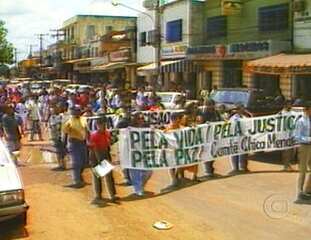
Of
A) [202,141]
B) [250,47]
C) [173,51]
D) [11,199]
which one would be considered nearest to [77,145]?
[202,141]

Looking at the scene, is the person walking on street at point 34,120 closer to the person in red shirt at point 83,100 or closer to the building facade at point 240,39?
the person in red shirt at point 83,100

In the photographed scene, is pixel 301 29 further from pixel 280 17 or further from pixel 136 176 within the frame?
pixel 136 176

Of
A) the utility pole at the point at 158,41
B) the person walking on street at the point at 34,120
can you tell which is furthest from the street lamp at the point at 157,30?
the person walking on street at the point at 34,120

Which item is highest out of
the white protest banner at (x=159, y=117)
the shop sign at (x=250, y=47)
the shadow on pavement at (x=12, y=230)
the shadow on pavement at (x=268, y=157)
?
the shop sign at (x=250, y=47)

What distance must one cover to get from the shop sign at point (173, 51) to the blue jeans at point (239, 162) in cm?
2454

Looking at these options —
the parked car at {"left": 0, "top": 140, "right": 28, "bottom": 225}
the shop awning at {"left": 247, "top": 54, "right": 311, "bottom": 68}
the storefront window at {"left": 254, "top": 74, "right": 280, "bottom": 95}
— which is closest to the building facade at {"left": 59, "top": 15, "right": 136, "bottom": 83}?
the storefront window at {"left": 254, "top": 74, "right": 280, "bottom": 95}

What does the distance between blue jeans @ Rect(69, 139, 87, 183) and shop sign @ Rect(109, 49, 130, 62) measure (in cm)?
3792

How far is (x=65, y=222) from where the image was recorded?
9383mm

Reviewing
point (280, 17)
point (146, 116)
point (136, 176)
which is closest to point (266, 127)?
point (136, 176)

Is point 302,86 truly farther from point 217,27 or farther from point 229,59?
point 217,27

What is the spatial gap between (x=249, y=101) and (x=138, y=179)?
6.63 metres

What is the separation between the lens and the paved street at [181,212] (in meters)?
8.69

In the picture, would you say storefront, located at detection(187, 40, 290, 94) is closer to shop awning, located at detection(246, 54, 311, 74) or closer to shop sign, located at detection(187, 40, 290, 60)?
shop sign, located at detection(187, 40, 290, 60)

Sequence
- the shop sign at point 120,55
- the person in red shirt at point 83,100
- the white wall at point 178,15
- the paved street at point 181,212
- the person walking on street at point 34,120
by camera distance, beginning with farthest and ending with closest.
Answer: the shop sign at point 120,55, the white wall at point 178,15, the person in red shirt at point 83,100, the person walking on street at point 34,120, the paved street at point 181,212
